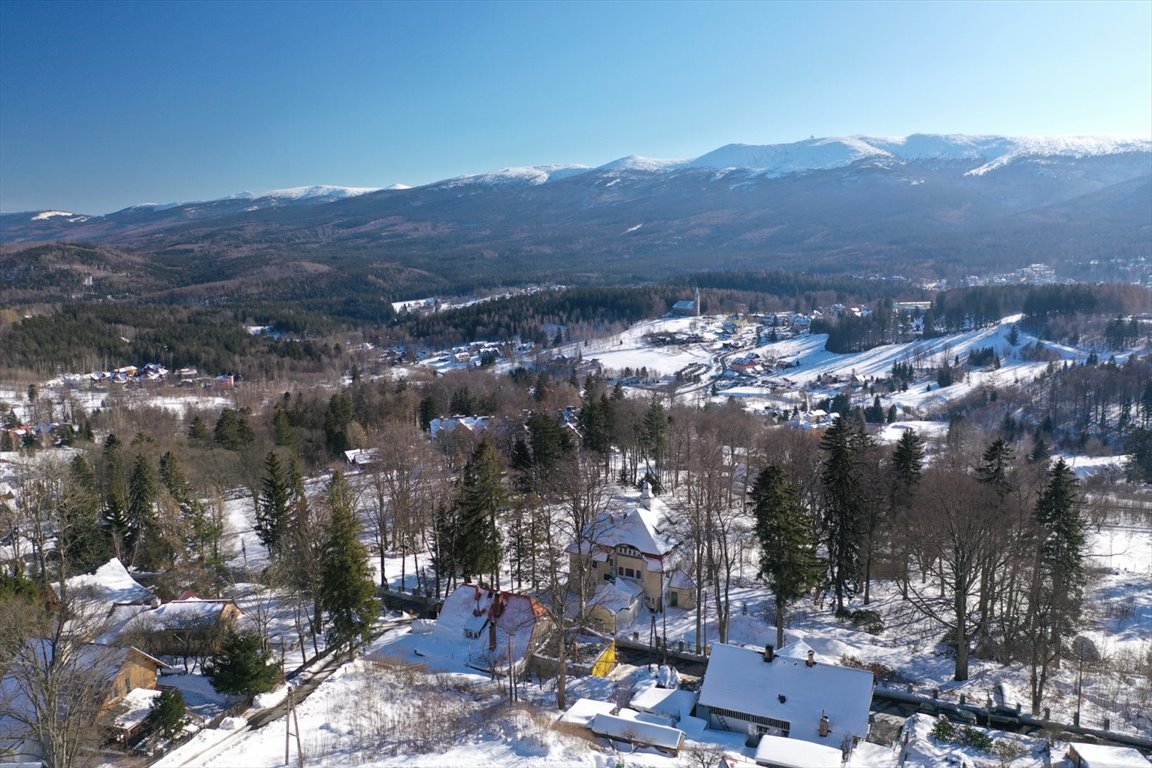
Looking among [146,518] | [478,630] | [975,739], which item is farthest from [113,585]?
[975,739]

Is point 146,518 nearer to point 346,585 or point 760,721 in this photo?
point 346,585

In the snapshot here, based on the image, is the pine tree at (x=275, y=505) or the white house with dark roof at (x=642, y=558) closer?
the white house with dark roof at (x=642, y=558)

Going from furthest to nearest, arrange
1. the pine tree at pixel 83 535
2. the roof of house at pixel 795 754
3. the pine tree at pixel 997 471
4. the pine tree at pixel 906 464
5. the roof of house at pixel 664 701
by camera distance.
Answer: the pine tree at pixel 906 464 < the pine tree at pixel 83 535 < the pine tree at pixel 997 471 < the roof of house at pixel 664 701 < the roof of house at pixel 795 754

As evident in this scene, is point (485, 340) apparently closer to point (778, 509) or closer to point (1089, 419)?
point (1089, 419)

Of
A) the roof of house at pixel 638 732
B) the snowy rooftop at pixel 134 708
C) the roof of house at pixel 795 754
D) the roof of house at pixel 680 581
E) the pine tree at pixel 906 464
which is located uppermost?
the pine tree at pixel 906 464

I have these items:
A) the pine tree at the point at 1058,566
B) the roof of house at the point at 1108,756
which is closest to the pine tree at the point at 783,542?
the pine tree at the point at 1058,566

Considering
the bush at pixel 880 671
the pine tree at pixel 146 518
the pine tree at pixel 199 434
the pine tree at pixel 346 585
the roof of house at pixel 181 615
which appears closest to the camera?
the pine tree at pixel 346 585

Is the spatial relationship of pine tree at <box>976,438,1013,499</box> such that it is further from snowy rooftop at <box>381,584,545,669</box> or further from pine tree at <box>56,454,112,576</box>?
pine tree at <box>56,454,112,576</box>

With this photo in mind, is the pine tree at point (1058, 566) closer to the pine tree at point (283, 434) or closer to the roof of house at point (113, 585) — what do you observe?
the roof of house at point (113, 585)

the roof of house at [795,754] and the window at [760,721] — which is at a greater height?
the roof of house at [795,754]
